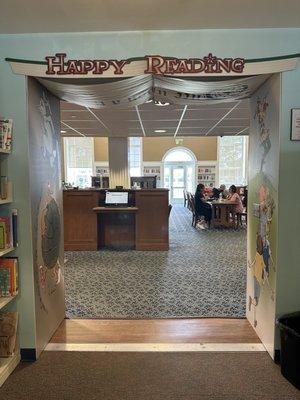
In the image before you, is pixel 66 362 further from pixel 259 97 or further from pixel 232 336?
pixel 259 97

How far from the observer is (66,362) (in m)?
2.45

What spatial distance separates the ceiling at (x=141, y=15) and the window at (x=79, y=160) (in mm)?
14472

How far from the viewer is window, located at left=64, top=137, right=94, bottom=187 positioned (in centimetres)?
1655

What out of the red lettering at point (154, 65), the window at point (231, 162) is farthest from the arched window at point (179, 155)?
the red lettering at point (154, 65)

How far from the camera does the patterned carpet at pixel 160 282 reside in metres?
3.41

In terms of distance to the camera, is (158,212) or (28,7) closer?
(28,7)

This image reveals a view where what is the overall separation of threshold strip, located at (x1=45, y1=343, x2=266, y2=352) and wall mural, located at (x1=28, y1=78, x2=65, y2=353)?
241 mm

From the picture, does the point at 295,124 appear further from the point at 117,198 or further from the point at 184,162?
the point at 184,162

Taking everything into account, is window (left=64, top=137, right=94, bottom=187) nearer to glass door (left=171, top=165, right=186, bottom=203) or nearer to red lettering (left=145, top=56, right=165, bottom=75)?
glass door (left=171, top=165, right=186, bottom=203)

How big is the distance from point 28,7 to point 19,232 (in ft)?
5.56

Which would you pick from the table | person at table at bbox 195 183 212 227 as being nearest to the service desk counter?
person at table at bbox 195 183 212 227

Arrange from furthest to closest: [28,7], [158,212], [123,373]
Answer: [158,212] < [123,373] < [28,7]

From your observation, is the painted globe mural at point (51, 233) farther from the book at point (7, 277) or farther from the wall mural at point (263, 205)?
the wall mural at point (263, 205)

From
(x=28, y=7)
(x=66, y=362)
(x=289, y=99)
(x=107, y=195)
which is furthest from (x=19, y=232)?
(x=107, y=195)
